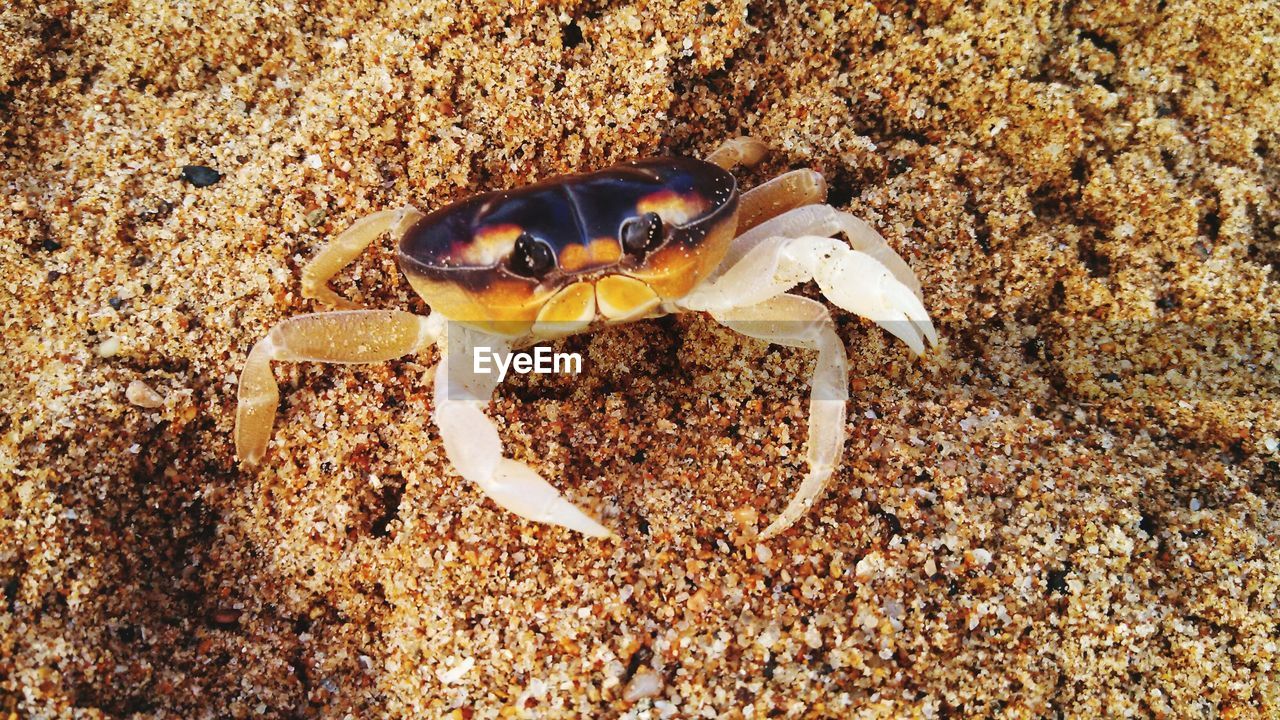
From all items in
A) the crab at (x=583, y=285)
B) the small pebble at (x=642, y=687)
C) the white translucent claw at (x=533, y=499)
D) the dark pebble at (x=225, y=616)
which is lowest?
the small pebble at (x=642, y=687)

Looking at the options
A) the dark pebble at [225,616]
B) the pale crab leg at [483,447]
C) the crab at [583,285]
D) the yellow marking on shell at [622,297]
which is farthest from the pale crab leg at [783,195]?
the dark pebble at [225,616]

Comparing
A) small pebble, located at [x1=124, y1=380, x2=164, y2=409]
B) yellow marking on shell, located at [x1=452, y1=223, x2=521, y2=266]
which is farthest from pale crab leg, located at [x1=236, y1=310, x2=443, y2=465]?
yellow marking on shell, located at [x1=452, y1=223, x2=521, y2=266]

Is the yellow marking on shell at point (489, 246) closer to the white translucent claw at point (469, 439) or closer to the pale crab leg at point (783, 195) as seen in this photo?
the white translucent claw at point (469, 439)

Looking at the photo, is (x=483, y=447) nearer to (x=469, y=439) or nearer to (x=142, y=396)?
(x=469, y=439)

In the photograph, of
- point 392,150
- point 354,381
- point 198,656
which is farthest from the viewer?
point 392,150

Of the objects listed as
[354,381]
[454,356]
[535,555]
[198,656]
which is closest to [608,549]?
[535,555]

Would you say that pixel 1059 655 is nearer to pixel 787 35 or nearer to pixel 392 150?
pixel 787 35
